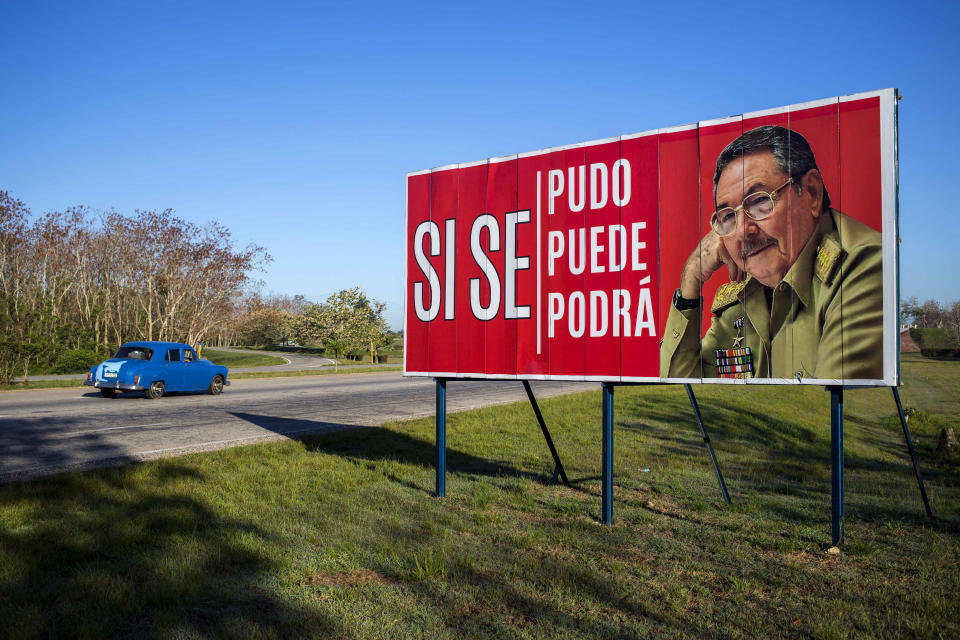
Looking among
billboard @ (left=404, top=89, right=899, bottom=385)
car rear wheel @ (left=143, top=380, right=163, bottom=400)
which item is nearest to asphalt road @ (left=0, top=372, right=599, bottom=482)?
car rear wheel @ (left=143, top=380, right=163, bottom=400)

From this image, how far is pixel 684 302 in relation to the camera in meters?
6.63

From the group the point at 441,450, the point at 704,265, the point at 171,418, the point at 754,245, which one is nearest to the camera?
the point at 754,245

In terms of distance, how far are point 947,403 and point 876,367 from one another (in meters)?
29.3

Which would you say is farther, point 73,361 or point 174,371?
point 73,361

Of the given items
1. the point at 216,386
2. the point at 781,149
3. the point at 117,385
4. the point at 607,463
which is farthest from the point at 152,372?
the point at 781,149

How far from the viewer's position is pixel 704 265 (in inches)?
257

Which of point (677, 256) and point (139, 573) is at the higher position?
point (677, 256)

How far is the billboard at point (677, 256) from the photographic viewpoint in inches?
229

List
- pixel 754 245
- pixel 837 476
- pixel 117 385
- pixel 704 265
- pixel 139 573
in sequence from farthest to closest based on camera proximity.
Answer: pixel 117 385 → pixel 704 265 → pixel 754 245 → pixel 837 476 → pixel 139 573

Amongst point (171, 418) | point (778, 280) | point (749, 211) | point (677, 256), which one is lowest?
point (171, 418)

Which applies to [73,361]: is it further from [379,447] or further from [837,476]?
[837,476]

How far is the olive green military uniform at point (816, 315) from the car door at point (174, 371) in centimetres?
1833

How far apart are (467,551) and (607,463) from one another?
1972mm

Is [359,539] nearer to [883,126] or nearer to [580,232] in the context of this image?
[580,232]
